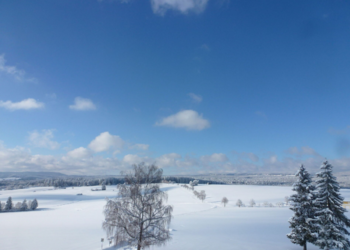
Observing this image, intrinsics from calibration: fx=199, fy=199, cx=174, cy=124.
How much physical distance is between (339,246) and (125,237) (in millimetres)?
21201

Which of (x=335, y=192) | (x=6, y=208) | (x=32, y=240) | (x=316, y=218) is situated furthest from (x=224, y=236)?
(x=6, y=208)

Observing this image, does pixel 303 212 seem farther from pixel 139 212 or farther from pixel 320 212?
pixel 139 212

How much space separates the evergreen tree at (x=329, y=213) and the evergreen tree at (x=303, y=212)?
632 millimetres

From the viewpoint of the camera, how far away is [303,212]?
2191cm

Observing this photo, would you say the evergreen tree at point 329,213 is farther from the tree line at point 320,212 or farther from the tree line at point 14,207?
the tree line at point 14,207

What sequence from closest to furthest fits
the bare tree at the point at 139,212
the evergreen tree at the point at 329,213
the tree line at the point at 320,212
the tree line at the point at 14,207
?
the bare tree at the point at 139,212, the evergreen tree at the point at 329,213, the tree line at the point at 320,212, the tree line at the point at 14,207

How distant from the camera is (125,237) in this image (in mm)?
19438

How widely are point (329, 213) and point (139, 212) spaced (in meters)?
19.7

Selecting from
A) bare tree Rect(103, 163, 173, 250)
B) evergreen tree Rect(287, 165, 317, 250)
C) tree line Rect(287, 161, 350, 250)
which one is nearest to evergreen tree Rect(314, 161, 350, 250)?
tree line Rect(287, 161, 350, 250)

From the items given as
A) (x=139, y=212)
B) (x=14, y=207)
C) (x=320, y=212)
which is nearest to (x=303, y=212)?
(x=320, y=212)

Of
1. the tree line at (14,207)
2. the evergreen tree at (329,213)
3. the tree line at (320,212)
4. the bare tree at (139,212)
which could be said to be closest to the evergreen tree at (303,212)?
the tree line at (320,212)

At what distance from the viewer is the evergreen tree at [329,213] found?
2020 cm

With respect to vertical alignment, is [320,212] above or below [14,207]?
above

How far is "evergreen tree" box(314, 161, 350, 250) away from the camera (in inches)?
795
